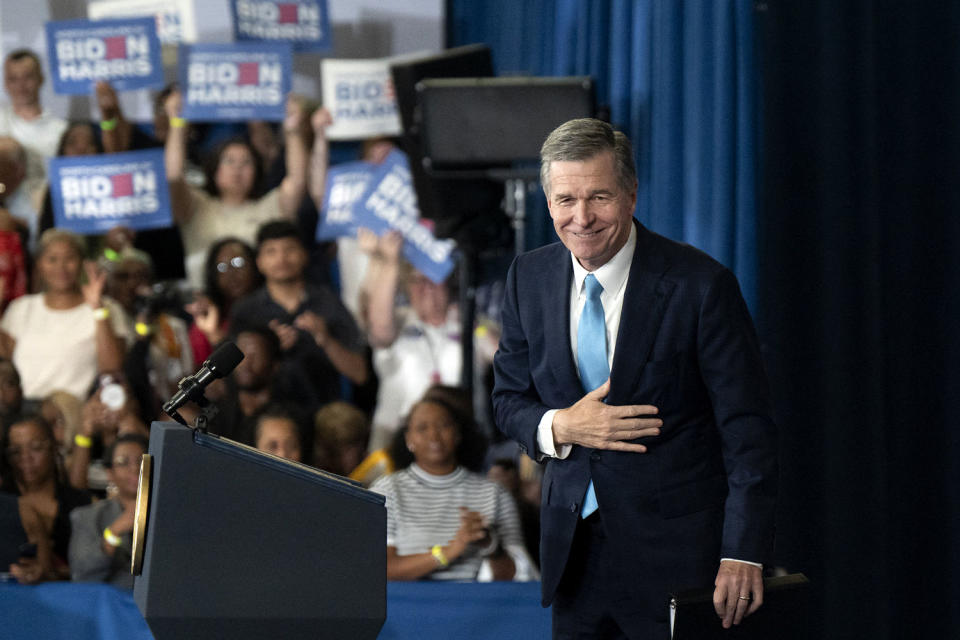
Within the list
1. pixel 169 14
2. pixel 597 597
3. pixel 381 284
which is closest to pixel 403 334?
pixel 381 284

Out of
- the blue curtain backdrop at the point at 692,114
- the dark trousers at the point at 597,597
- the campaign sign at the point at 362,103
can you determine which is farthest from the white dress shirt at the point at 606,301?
the campaign sign at the point at 362,103

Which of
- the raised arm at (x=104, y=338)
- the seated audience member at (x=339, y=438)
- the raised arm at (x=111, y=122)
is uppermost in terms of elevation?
the raised arm at (x=111, y=122)

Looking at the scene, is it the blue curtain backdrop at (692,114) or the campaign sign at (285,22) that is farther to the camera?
the campaign sign at (285,22)

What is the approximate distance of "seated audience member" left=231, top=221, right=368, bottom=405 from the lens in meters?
4.95

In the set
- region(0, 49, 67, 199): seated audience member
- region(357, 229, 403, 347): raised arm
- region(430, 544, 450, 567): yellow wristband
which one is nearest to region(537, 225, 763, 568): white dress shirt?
region(430, 544, 450, 567): yellow wristband

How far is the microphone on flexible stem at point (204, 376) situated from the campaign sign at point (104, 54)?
4.13m

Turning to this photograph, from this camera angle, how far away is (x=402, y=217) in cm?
547

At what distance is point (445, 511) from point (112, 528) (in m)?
1.11

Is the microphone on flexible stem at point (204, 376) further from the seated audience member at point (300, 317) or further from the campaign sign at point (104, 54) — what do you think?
the campaign sign at point (104, 54)

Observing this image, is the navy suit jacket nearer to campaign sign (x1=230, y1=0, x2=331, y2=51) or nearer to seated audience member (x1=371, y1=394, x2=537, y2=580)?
seated audience member (x1=371, y1=394, x2=537, y2=580)

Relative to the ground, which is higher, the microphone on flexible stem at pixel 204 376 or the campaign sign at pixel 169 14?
the campaign sign at pixel 169 14

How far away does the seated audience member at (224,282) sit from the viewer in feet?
16.5

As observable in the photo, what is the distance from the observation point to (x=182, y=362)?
4848mm

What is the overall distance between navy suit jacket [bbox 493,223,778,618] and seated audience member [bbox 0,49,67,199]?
4.21 meters
